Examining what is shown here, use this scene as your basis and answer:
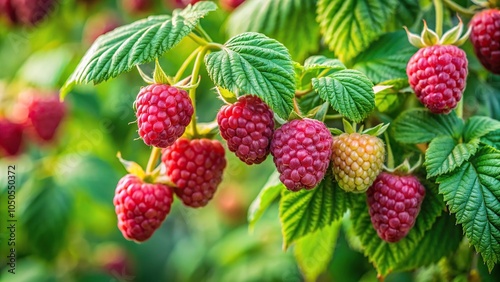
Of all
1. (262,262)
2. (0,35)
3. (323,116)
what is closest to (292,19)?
(323,116)

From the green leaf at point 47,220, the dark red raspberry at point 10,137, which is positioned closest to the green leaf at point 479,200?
the green leaf at point 47,220

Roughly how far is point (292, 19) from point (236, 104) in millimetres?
653

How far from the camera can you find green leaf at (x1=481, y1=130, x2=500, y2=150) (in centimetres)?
146

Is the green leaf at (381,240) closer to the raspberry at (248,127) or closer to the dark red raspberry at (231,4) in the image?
the raspberry at (248,127)

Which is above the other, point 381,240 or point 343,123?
point 343,123

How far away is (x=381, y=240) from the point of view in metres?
1.59

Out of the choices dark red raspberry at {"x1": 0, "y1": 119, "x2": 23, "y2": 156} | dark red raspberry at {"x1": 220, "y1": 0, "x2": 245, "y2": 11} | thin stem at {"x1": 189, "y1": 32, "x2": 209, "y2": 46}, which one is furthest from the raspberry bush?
dark red raspberry at {"x1": 0, "y1": 119, "x2": 23, "y2": 156}

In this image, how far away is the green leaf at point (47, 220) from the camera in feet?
9.02

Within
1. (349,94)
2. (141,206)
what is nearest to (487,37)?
(349,94)

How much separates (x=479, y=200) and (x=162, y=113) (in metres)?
0.63

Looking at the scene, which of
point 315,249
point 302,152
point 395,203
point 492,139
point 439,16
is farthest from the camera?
point 315,249

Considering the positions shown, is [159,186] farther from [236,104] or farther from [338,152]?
[338,152]

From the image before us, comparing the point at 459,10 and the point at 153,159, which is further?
the point at 459,10

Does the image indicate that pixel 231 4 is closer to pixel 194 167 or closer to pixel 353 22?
pixel 353 22
